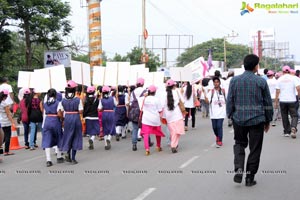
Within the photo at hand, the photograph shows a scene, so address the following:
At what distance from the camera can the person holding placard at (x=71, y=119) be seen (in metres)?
10.2

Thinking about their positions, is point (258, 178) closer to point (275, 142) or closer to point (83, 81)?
point (275, 142)

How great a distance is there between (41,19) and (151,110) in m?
14.5

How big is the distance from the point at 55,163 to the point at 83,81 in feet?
12.5

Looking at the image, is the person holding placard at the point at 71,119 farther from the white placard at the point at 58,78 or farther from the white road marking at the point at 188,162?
the white road marking at the point at 188,162

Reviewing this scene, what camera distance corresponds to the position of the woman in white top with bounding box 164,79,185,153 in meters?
11.4

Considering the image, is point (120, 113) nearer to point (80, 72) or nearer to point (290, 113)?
point (80, 72)

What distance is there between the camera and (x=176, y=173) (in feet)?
28.2

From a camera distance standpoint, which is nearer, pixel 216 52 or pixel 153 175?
pixel 153 175

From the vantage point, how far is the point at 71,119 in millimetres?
10242

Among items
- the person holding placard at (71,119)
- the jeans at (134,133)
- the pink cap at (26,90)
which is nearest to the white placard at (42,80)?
the pink cap at (26,90)

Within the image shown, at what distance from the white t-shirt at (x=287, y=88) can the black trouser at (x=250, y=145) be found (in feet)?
20.2

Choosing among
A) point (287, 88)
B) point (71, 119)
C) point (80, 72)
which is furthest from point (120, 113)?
point (287, 88)

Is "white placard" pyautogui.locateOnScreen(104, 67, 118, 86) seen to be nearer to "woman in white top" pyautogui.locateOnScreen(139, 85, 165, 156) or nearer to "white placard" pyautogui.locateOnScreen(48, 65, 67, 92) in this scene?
"white placard" pyautogui.locateOnScreen(48, 65, 67, 92)

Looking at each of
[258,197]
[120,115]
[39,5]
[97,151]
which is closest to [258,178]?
[258,197]
